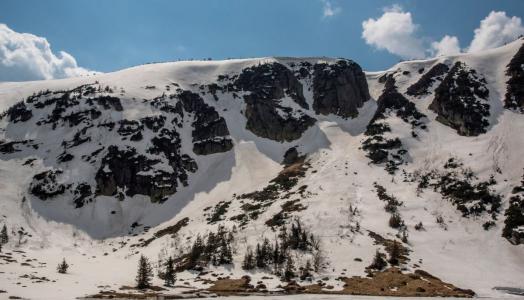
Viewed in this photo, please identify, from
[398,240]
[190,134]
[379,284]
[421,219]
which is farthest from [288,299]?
[190,134]

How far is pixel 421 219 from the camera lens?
107 m

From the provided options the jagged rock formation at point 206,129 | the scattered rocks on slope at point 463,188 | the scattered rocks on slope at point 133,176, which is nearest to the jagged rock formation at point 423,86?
the scattered rocks on slope at point 463,188

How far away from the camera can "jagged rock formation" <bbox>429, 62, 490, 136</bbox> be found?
5999 inches

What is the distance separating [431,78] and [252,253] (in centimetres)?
13894

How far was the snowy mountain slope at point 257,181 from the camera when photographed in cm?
9288

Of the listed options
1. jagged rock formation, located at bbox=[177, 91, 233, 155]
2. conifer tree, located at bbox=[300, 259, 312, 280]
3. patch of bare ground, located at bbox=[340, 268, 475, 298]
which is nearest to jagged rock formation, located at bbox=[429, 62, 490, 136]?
jagged rock formation, located at bbox=[177, 91, 233, 155]

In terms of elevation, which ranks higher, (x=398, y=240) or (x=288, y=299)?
(x=398, y=240)

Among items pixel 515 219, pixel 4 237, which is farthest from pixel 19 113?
pixel 515 219

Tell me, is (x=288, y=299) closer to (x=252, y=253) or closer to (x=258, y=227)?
(x=252, y=253)

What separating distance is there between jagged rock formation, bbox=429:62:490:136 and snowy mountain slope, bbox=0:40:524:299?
649 mm

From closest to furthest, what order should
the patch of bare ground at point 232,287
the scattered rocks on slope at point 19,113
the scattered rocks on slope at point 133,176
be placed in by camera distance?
the patch of bare ground at point 232,287 → the scattered rocks on slope at point 133,176 → the scattered rocks on slope at point 19,113

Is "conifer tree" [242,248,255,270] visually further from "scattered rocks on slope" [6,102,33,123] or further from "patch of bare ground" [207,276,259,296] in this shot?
"scattered rocks on slope" [6,102,33,123]

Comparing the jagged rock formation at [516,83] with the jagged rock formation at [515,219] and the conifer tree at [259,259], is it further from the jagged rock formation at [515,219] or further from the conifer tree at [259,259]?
the conifer tree at [259,259]

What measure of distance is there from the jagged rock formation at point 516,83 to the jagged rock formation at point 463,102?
7.66 meters
